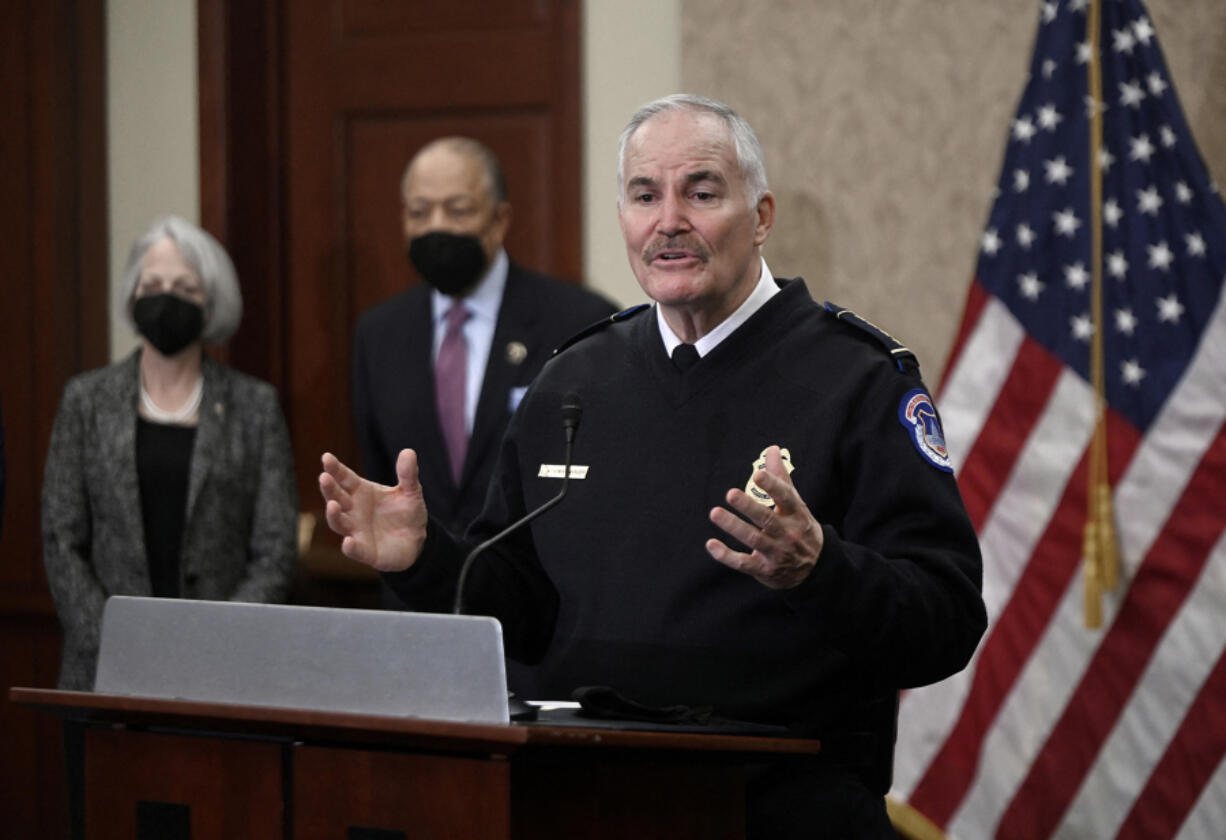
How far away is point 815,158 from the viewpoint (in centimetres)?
397

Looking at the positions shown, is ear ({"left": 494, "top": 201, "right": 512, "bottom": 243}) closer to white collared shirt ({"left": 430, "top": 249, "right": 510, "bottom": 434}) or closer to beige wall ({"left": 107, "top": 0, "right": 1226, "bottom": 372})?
white collared shirt ({"left": 430, "top": 249, "right": 510, "bottom": 434})

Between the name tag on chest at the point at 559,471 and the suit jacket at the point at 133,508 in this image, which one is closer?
the name tag on chest at the point at 559,471

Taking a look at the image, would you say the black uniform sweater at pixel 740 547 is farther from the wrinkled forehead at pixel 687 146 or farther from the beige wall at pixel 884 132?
the beige wall at pixel 884 132

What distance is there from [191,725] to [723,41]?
2.88 m

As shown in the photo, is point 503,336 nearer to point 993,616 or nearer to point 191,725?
point 993,616

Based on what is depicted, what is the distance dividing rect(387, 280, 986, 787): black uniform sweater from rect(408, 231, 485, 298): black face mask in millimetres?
1582

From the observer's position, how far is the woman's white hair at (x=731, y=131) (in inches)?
82.4

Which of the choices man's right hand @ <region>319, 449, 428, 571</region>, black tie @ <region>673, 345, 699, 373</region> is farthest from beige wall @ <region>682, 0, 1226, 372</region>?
man's right hand @ <region>319, 449, 428, 571</region>

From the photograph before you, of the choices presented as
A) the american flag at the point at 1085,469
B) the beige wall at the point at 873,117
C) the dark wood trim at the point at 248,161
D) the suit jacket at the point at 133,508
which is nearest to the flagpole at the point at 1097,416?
the american flag at the point at 1085,469

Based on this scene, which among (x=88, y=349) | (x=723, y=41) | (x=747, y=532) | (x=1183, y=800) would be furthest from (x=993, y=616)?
(x=88, y=349)

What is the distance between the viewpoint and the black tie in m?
2.12

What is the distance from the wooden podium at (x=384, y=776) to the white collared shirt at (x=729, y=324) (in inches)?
27.0

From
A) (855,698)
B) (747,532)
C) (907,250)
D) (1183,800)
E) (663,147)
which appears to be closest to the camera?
(747,532)

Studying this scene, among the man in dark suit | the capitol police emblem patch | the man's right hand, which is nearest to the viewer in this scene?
the man's right hand
